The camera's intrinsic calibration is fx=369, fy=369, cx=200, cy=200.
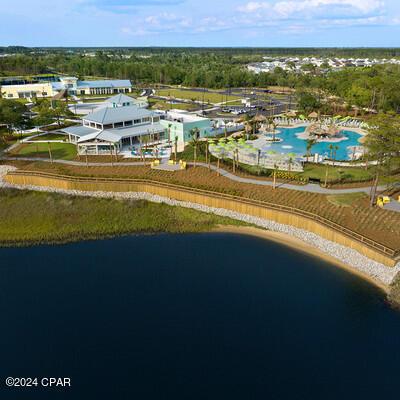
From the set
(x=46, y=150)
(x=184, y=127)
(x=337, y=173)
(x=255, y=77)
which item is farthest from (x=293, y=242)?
(x=255, y=77)

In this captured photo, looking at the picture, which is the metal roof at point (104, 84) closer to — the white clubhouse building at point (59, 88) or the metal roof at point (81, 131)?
the white clubhouse building at point (59, 88)

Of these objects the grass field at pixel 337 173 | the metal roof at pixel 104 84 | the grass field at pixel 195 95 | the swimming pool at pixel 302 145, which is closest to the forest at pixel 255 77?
the grass field at pixel 195 95

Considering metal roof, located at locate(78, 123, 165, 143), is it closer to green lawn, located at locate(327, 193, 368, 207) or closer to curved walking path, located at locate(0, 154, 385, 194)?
curved walking path, located at locate(0, 154, 385, 194)

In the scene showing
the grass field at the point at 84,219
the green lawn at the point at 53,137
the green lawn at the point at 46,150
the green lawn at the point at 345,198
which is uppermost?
the green lawn at the point at 345,198

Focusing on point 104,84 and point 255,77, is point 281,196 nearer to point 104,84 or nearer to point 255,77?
point 104,84

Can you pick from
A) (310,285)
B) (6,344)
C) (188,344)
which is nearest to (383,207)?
(310,285)

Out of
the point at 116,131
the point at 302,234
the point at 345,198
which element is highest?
the point at 116,131
